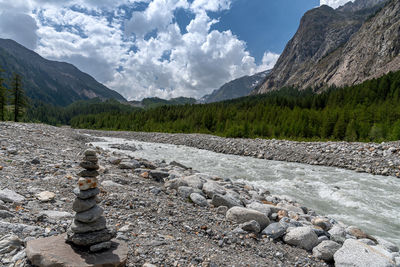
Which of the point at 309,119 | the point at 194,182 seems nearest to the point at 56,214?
the point at 194,182

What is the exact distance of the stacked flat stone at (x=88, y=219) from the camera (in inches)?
126

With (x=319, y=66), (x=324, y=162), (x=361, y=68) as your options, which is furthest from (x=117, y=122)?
(x=319, y=66)

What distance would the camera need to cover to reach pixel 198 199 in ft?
21.2

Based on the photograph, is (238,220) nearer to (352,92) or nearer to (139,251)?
(139,251)

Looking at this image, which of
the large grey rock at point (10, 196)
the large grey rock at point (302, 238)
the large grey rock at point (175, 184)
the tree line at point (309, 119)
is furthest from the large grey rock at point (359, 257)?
the tree line at point (309, 119)

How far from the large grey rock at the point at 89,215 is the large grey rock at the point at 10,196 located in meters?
1.96

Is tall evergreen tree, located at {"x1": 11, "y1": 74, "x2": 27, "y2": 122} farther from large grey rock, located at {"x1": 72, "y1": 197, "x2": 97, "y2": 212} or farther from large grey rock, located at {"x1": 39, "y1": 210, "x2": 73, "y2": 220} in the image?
large grey rock, located at {"x1": 72, "y1": 197, "x2": 97, "y2": 212}

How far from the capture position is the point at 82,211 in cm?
344

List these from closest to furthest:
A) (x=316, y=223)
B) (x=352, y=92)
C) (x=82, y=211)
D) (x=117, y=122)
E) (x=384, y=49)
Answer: (x=82, y=211) → (x=316, y=223) → (x=352, y=92) → (x=117, y=122) → (x=384, y=49)

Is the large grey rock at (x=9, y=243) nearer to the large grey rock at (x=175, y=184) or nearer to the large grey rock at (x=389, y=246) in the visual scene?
the large grey rock at (x=175, y=184)

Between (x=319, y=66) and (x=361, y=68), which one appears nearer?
(x=361, y=68)

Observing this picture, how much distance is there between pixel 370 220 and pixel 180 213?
289 inches

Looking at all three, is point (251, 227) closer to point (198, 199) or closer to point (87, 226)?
point (198, 199)

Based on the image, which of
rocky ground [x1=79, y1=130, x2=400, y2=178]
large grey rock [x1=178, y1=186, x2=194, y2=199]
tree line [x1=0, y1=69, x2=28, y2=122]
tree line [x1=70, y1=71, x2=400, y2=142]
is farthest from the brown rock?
tree line [x1=0, y1=69, x2=28, y2=122]
